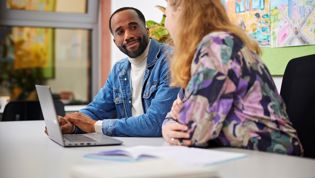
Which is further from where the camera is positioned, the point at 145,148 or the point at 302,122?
the point at 302,122

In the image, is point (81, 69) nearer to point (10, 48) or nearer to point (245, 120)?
point (10, 48)

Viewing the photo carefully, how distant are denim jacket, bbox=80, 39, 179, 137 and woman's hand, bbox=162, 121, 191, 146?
365 millimetres

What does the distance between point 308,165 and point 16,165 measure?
716mm

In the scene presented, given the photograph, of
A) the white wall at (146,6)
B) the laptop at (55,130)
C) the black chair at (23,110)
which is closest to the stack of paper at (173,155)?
the laptop at (55,130)

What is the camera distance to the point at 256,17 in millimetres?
2678

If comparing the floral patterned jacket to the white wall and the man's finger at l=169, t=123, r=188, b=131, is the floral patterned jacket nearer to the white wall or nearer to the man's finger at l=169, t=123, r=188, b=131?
the man's finger at l=169, t=123, r=188, b=131

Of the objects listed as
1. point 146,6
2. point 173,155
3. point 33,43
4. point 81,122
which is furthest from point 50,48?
point 173,155

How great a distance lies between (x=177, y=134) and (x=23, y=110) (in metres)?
2.17

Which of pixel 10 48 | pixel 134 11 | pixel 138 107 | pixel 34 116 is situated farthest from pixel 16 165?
pixel 10 48

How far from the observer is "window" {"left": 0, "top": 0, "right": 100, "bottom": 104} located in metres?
4.70

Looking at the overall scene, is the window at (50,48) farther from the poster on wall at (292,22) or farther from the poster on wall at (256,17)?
the poster on wall at (292,22)

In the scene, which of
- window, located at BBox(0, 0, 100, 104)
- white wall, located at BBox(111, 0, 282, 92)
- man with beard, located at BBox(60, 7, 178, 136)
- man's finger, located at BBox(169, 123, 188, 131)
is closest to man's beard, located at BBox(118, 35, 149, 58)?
man with beard, located at BBox(60, 7, 178, 136)

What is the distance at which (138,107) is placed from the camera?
2268mm

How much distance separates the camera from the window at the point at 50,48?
15.4 ft
